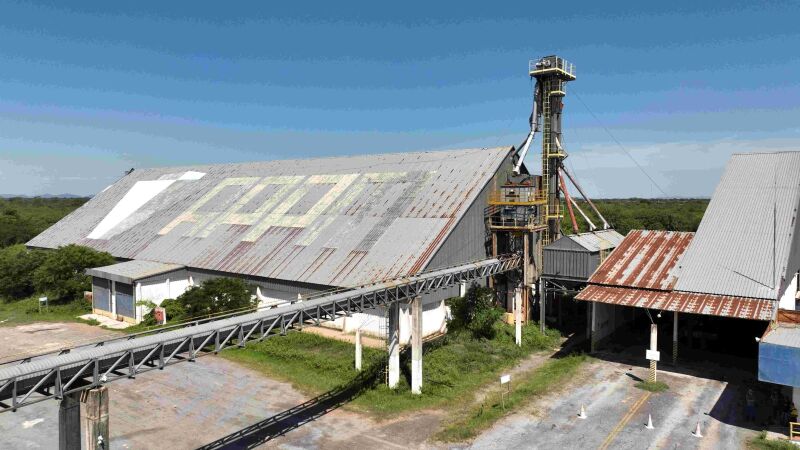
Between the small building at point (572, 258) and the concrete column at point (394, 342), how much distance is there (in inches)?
599

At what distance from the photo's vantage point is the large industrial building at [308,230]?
123 feet

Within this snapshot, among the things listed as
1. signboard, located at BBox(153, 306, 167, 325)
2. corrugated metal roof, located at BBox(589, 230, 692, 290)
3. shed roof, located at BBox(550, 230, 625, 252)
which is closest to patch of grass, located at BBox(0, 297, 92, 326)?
signboard, located at BBox(153, 306, 167, 325)

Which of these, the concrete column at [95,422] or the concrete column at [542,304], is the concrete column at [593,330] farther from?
the concrete column at [95,422]

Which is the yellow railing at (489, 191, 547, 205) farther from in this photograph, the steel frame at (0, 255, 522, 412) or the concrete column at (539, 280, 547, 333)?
the steel frame at (0, 255, 522, 412)

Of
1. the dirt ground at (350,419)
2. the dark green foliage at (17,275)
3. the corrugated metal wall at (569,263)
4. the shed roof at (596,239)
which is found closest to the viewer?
the dirt ground at (350,419)

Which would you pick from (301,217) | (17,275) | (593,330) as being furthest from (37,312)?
(593,330)

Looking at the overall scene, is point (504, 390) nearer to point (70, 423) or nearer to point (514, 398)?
point (514, 398)

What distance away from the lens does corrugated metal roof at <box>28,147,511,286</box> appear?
127 ft

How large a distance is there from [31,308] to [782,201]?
198ft

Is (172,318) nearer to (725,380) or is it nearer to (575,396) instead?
(575,396)

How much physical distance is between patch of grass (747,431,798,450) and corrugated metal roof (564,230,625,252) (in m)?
16.6

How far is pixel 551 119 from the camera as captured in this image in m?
43.5

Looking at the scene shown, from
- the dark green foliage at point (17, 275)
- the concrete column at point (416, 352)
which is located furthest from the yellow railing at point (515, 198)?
the dark green foliage at point (17, 275)

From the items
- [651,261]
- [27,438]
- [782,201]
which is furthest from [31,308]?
[782,201]
